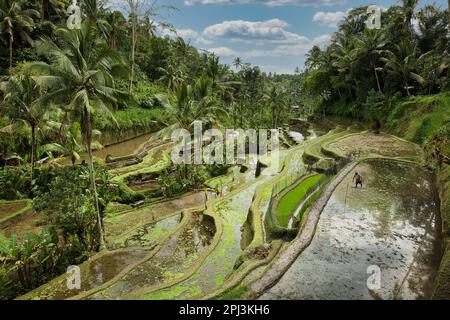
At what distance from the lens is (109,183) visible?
19000 millimetres

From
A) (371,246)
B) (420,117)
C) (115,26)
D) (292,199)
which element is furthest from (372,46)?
(371,246)

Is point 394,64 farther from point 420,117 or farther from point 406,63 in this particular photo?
point 420,117

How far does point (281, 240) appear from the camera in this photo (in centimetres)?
1264

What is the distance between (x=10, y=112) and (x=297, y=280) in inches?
699

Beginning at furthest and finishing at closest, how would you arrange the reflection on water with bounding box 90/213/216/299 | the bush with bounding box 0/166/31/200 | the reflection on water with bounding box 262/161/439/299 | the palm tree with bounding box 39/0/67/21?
the palm tree with bounding box 39/0/67/21
the bush with bounding box 0/166/31/200
the reflection on water with bounding box 90/213/216/299
the reflection on water with bounding box 262/161/439/299

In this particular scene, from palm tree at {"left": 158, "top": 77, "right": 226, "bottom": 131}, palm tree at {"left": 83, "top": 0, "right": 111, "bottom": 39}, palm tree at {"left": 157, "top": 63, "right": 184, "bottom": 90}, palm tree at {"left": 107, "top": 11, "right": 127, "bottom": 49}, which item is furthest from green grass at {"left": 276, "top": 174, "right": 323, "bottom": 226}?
palm tree at {"left": 107, "top": 11, "right": 127, "bottom": 49}

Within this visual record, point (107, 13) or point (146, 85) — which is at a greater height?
point (107, 13)

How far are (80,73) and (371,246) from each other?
1193 centimetres

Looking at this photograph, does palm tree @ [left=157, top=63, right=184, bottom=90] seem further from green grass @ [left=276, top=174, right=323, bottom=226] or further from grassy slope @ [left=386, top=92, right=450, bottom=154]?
green grass @ [left=276, top=174, right=323, bottom=226]

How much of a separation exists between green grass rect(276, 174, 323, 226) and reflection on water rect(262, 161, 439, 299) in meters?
1.70

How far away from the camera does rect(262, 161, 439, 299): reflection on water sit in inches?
356

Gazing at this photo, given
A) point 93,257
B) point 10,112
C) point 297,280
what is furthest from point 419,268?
point 10,112

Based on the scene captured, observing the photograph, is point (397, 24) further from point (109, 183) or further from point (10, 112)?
point (10, 112)

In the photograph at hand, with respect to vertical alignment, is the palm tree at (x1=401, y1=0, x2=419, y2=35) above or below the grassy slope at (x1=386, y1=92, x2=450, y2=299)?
above
